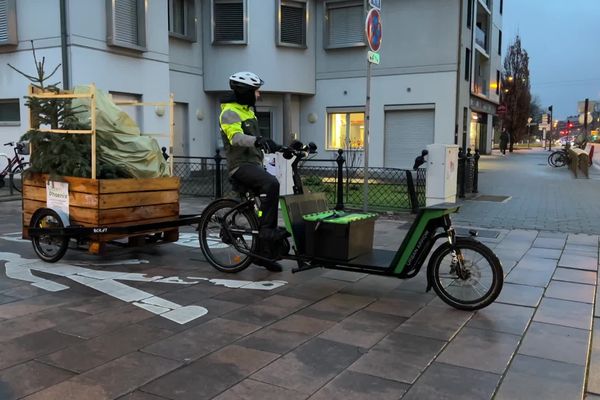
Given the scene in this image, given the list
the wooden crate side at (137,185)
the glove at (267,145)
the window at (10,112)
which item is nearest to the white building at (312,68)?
the window at (10,112)

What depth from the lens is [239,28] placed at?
62.2ft

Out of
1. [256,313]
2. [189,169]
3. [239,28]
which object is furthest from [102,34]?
[256,313]

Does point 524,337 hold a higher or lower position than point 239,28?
lower

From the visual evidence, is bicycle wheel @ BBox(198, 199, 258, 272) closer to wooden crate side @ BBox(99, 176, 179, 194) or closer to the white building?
wooden crate side @ BBox(99, 176, 179, 194)

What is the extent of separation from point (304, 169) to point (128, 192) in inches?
213

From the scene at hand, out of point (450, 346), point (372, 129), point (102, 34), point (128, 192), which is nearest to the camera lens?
point (450, 346)

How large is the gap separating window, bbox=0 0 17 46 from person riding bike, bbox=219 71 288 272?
10615mm

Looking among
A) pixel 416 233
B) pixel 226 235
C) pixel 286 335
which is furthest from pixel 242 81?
pixel 286 335

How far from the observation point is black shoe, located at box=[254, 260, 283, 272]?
234 inches

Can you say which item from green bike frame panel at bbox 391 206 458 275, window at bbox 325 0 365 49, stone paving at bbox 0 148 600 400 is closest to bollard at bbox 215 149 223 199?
stone paving at bbox 0 148 600 400

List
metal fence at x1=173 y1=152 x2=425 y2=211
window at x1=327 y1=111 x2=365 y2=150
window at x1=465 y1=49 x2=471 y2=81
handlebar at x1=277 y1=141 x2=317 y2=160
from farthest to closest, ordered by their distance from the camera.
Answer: window at x1=465 y1=49 x2=471 y2=81 < window at x1=327 y1=111 x2=365 y2=150 < metal fence at x1=173 y1=152 x2=425 y2=211 < handlebar at x1=277 y1=141 x2=317 y2=160

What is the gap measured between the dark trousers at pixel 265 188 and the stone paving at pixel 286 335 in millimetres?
670

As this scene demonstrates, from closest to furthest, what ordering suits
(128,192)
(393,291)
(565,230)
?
(393,291)
(128,192)
(565,230)

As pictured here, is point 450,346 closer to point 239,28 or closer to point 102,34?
point 102,34
